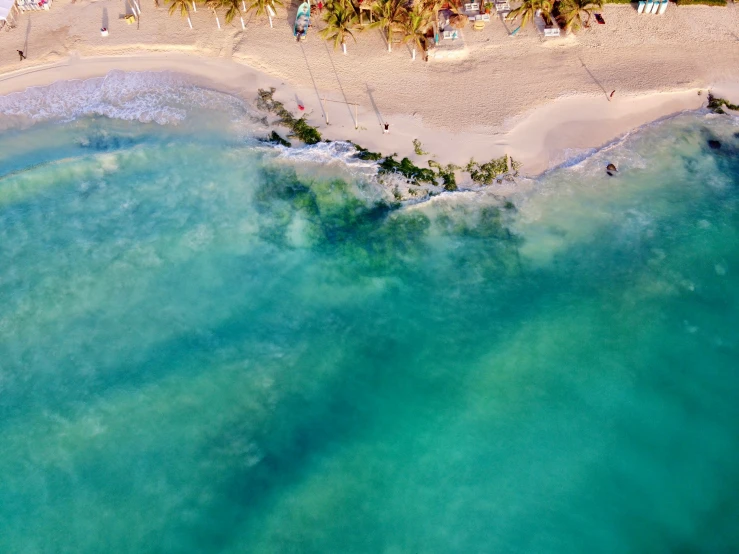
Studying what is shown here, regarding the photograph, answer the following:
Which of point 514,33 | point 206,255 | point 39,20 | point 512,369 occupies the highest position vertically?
point 39,20

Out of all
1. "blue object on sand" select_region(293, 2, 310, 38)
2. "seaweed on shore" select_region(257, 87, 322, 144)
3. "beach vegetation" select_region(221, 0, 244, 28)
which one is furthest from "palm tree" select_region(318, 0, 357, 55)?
"beach vegetation" select_region(221, 0, 244, 28)

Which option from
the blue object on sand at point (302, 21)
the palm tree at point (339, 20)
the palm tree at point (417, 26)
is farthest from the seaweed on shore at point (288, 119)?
the palm tree at point (417, 26)

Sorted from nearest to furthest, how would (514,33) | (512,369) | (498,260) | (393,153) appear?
1. (512,369)
2. (498,260)
3. (393,153)
4. (514,33)

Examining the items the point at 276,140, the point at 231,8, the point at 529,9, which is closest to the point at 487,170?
the point at 529,9

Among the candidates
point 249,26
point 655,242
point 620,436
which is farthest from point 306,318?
point 249,26

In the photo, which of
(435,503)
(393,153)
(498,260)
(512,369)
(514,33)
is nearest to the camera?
(435,503)

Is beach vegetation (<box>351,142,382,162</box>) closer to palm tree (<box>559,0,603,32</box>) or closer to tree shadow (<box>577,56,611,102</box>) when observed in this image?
tree shadow (<box>577,56,611,102</box>)

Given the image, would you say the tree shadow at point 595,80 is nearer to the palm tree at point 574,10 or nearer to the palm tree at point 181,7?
the palm tree at point 574,10

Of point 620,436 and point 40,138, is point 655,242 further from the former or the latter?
point 40,138
